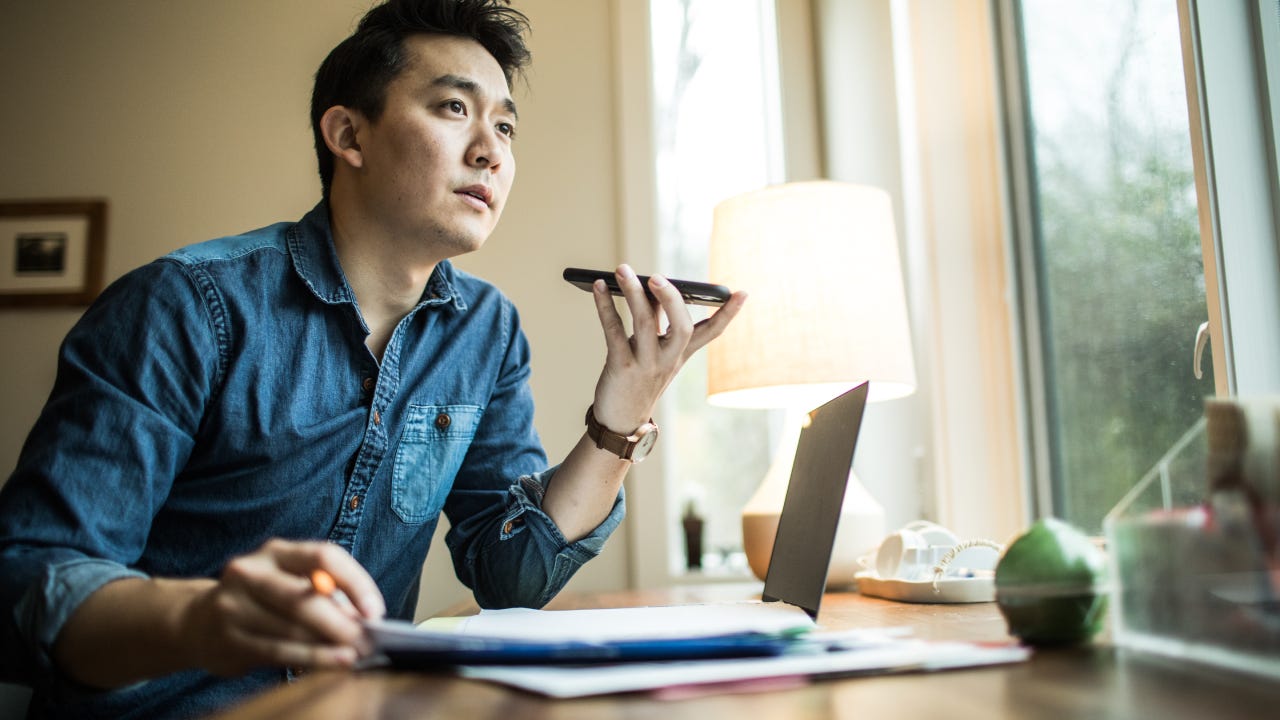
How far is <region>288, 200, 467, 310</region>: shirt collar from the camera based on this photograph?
44.4 inches

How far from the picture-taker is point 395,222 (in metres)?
1.21

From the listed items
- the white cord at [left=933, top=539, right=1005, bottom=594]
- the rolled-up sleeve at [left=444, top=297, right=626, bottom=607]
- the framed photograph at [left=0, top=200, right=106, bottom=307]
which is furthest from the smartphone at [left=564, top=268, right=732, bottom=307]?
the framed photograph at [left=0, top=200, right=106, bottom=307]

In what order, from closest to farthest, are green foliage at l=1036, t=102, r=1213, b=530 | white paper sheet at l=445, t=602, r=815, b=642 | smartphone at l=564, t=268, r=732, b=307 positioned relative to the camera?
white paper sheet at l=445, t=602, r=815, b=642, smartphone at l=564, t=268, r=732, b=307, green foliage at l=1036, t=102, r=1213, b=530

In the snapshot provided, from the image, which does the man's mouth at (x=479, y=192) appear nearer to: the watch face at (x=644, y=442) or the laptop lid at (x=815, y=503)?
the watch face at (x=644, y=442)

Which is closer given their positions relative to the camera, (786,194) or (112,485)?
(112,485)

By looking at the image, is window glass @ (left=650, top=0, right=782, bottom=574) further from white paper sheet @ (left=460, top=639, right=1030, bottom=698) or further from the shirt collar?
white paper sheet @ (left=460, top=639, right=1030, bottom=698)

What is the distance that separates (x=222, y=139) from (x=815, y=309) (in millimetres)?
1813

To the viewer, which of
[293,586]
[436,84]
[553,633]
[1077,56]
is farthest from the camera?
[1077,56]

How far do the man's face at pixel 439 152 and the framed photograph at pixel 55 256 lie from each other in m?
1.44

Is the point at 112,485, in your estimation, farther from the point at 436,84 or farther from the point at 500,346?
the point at 436,84

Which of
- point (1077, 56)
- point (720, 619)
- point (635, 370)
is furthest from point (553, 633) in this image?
point (1077, 56)

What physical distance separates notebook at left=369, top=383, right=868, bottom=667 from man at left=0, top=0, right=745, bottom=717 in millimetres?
71

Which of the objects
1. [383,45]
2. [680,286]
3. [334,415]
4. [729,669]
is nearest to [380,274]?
[334,415]

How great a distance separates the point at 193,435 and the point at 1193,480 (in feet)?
3.19
